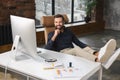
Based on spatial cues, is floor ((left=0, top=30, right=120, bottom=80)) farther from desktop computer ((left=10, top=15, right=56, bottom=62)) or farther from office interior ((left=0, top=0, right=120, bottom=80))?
desktop computer ((left=10, top=15, right=56, bottom=62))

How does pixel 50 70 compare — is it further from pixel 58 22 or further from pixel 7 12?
pixel 7 12

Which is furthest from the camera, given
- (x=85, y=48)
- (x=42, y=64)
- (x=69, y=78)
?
(x=85, y=48)

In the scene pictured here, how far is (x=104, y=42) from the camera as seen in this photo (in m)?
6.03

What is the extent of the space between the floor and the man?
1.99 feet

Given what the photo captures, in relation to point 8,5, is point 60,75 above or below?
below

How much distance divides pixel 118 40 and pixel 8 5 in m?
3.27

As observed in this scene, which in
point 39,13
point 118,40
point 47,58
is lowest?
point 118,40

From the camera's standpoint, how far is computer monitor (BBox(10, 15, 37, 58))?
2127mm

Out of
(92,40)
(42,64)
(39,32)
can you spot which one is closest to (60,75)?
(42,64)

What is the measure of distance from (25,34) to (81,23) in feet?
16.3

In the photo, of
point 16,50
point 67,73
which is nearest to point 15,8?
point 16,50

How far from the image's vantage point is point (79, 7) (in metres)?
7.25

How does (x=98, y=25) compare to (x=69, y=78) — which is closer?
(x=69, y=78)

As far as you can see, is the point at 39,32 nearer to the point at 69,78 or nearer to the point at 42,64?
the point at 42,64
